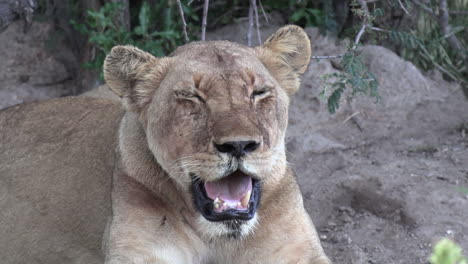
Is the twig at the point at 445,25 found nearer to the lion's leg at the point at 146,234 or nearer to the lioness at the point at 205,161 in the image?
the lioness at the point at 205,161

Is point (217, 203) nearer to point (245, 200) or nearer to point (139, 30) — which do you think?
point (245, 200)

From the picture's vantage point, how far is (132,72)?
3096mm

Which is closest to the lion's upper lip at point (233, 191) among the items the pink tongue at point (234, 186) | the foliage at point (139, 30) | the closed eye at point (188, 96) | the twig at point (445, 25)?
the pink tongue at point (234, 186)

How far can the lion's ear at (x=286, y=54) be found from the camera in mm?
3223

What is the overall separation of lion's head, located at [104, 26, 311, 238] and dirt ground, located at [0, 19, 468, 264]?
136cm

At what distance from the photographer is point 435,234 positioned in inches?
163

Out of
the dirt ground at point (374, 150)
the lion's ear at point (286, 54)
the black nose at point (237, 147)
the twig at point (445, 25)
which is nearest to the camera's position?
the black nose at point (237, 147)

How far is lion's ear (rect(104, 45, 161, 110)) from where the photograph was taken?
3078 mm

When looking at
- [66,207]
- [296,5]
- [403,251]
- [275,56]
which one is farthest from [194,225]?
[296,5]

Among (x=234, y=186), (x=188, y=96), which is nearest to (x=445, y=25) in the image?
(x=188, y=96)

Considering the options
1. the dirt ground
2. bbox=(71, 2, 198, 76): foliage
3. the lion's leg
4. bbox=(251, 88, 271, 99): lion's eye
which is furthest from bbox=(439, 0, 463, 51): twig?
the lion's leg

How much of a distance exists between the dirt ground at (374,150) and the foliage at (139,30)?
1.71 ft

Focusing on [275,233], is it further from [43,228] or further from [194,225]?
[43,228]

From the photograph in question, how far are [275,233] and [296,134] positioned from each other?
2429 millimetres
